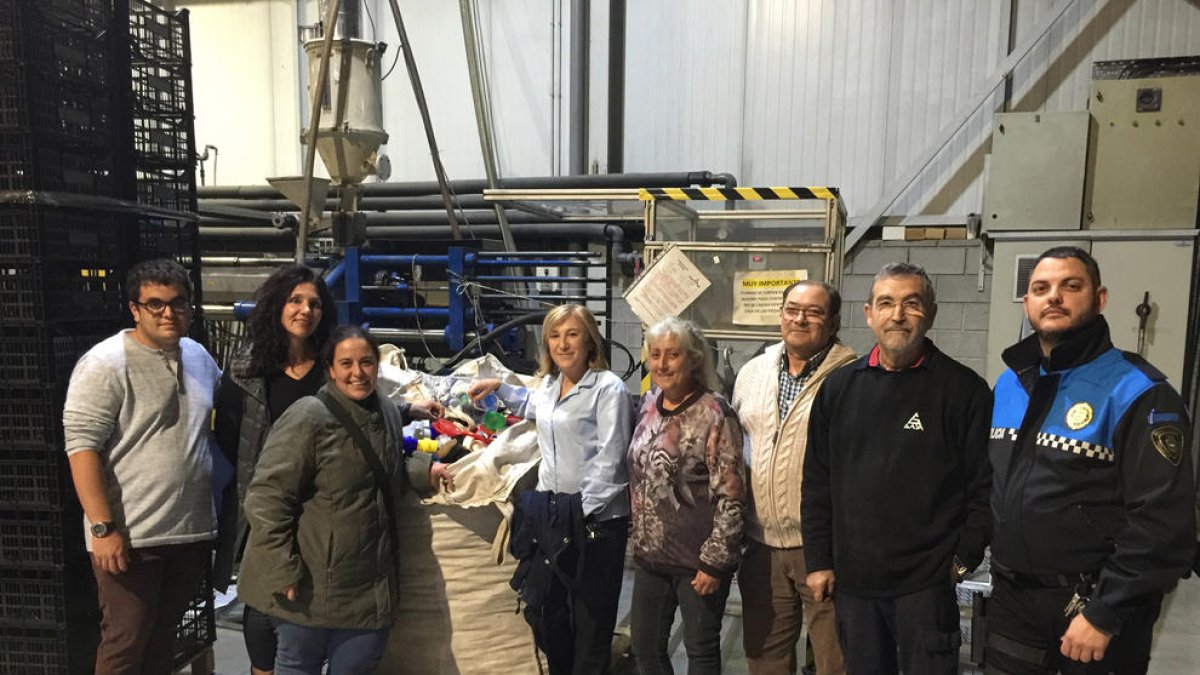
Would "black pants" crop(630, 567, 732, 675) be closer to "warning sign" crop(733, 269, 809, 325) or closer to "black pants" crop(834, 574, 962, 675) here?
"black pants" crop(834, 574, 962, 675)

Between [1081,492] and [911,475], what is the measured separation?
11.9 inches

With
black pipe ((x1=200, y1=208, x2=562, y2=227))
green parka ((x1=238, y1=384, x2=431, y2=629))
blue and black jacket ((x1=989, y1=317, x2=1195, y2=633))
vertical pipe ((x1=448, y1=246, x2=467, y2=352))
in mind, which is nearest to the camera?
blue and black jacket ((x1=989, y1=317, x2=1195, y2=633))

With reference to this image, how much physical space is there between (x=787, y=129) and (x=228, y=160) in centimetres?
423

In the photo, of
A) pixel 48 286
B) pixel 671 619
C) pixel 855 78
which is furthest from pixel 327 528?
pixel 855 78

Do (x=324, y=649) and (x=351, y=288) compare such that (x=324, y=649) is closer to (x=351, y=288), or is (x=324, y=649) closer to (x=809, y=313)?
(x=809, y=313)

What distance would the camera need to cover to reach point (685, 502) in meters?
1.77

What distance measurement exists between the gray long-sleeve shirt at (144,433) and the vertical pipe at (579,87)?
130 inches

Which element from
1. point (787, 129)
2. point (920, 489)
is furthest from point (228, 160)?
point (920, 489)

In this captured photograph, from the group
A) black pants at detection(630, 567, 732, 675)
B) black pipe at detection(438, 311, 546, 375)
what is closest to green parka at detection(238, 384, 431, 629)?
black pants at detection(630, 567, 732, 675)

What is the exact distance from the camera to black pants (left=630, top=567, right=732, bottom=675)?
1.79 metres

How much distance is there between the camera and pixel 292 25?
17.2ft

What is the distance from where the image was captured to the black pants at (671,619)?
1790mm

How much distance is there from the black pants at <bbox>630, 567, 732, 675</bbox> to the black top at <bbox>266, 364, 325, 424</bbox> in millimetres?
1014

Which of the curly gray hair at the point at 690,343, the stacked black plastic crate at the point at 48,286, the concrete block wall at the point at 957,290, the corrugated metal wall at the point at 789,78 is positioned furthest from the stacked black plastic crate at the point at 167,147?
the concrete block wall at the point at 957,290
